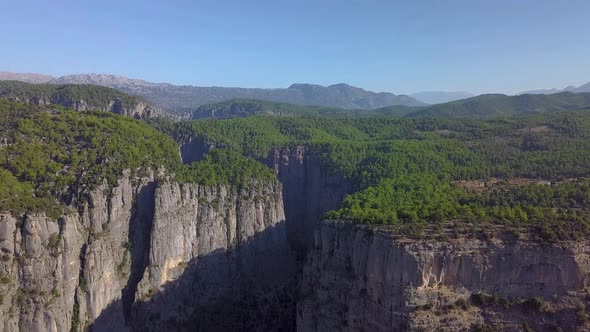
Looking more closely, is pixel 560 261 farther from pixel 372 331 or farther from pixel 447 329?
pixel 372 331

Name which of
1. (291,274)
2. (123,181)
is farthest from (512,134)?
(123,181)

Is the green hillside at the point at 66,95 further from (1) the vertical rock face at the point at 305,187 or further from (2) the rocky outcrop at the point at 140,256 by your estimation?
(2) the rocky outcrop at the point at 140,256

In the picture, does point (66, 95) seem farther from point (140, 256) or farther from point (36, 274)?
point (36, 274)

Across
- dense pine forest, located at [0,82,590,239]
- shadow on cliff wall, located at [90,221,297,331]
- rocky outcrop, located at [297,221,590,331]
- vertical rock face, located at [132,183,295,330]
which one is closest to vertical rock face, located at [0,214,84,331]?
dense pine forest, located at [0,82,590,239]

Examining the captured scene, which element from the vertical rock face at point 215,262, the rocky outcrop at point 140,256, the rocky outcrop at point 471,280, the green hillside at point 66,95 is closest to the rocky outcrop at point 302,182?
the vertical rock face at point 215,262

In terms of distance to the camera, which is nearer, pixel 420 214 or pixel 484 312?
pixel 484 312

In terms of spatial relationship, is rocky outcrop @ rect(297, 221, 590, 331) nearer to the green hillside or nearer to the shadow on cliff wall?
the shadow on cliff wall
